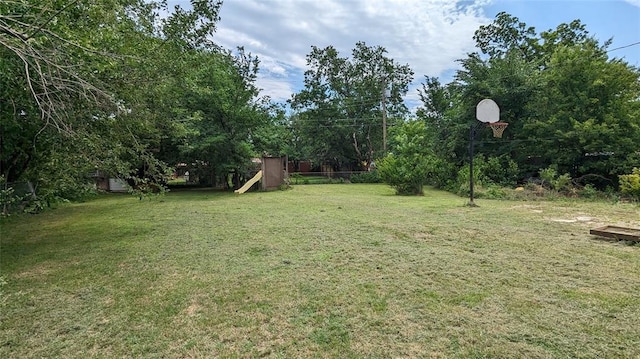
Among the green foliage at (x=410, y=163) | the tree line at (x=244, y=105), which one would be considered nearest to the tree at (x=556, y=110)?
the tree line at (x=244, y=105)

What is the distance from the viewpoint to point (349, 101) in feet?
78.5

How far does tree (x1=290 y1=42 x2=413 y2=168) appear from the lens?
78.6 feet

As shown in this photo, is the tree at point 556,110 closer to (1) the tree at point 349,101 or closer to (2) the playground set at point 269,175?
(2) the playground set at point 269,175

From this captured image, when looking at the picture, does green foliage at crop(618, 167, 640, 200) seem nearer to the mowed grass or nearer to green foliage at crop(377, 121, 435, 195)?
the mowed grass

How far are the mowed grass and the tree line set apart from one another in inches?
41.8

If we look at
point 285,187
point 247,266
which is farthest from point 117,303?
point 285,187

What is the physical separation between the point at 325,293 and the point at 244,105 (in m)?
11.8

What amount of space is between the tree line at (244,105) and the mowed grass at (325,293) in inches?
41.8

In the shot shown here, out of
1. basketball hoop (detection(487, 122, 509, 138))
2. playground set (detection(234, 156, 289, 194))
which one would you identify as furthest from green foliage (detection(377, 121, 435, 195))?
playground set (detection(234, 156, 289, 194))

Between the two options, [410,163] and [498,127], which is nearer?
[498,127]

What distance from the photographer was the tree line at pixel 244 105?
333 centimetres

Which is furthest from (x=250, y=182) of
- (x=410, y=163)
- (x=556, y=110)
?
(x=556, y=110)

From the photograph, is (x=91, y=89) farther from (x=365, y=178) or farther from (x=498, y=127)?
(x=365, y=178)

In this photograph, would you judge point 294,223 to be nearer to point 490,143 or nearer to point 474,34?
point 490,143
